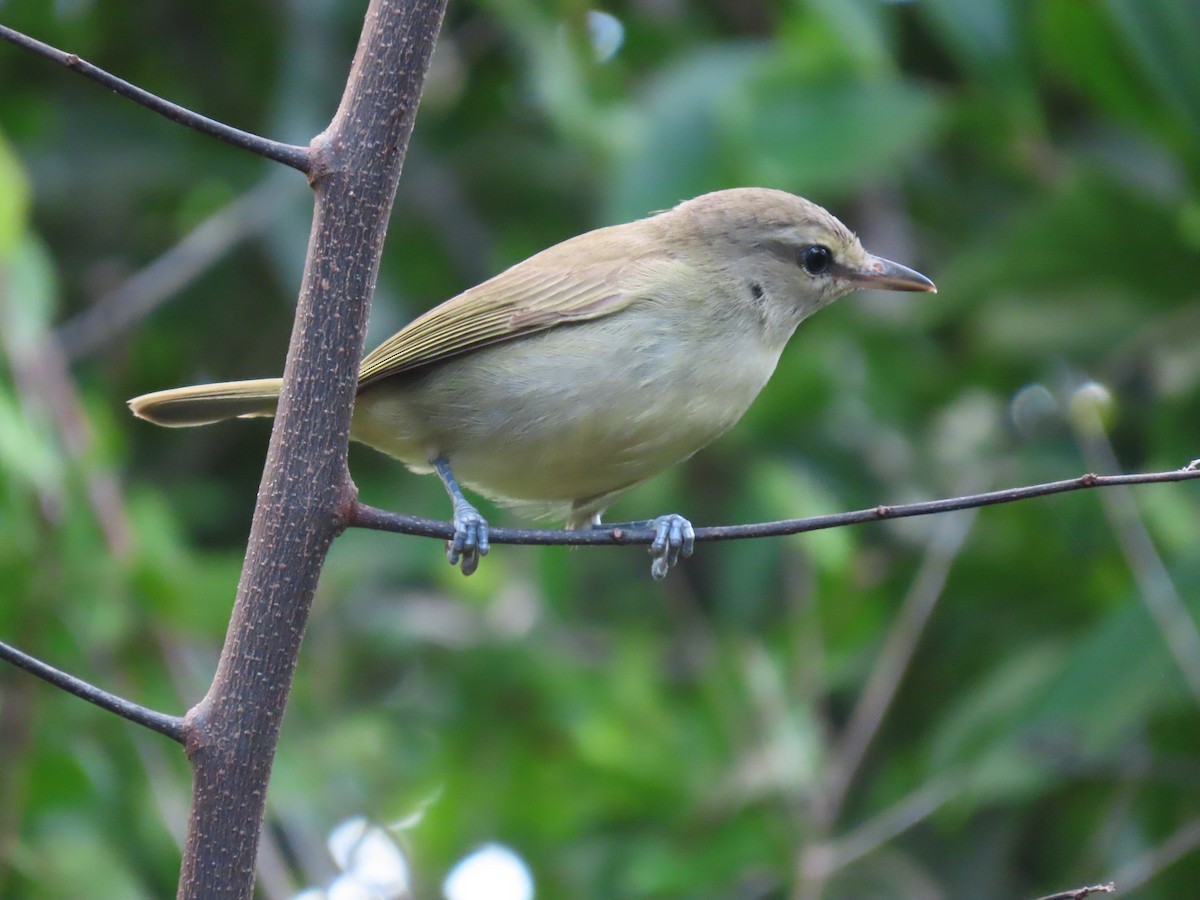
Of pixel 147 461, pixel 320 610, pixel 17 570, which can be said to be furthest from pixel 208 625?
pixel 147 461

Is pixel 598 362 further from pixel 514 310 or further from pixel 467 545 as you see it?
pixel 467 545

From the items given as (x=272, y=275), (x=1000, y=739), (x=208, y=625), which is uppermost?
(x=272, y=275)

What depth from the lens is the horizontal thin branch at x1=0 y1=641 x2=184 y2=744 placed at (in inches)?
76.1

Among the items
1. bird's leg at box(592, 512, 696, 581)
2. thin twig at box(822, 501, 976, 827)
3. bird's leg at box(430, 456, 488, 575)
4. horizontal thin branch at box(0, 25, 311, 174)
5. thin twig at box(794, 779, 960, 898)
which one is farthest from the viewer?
thin twig at box(822, 501, 976, 827)

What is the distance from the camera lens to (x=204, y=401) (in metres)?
3.78

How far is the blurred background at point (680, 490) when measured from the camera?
4398 mm

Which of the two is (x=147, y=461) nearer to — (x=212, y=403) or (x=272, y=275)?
(x=272, y=275)

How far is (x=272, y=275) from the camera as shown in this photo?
6.54 m

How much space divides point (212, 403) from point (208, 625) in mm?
1013

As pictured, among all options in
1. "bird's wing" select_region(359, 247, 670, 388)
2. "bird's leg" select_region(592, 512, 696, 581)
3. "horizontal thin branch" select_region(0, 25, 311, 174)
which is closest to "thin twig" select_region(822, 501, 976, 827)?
"bird's leg" select_region(592, 512, 696, 581)

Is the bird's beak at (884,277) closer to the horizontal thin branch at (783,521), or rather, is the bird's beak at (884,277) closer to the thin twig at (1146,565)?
the thin twig at (1146,565)

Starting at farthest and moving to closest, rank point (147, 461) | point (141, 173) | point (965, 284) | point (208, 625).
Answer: point (147, 461) → point (141, 173) → point (965, 284) → point (208, 625)

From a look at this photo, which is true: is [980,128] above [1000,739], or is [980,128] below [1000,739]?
above

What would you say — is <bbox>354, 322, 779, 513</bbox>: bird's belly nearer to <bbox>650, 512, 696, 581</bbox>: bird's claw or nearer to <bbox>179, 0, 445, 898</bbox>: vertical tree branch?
<bbox>650, 512, 696, 581</bbox>: bird's claw
